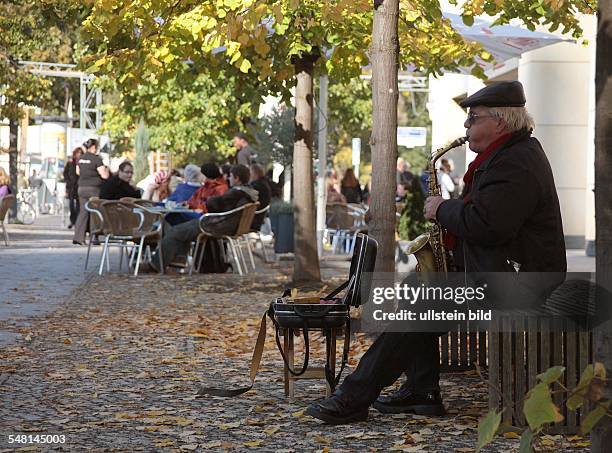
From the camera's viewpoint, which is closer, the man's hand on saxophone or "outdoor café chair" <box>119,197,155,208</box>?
the man's hand on saxophone

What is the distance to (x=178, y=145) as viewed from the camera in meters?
39.2

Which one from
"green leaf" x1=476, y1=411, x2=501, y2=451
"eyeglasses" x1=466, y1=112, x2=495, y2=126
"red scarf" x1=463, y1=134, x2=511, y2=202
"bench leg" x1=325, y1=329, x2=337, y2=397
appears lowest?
"bench leg" x1=325, y1=329, x2=337, y2=397

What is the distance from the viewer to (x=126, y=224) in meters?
17.6

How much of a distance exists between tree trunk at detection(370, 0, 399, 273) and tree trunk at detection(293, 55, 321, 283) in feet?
15.9

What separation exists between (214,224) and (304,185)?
2.51 metres

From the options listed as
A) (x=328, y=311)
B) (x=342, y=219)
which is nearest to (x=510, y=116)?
(x=328, y=311)

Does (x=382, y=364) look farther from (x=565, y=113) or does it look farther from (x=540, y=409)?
(x=565, y=113)

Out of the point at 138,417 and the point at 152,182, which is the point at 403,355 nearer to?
the point at 138,417

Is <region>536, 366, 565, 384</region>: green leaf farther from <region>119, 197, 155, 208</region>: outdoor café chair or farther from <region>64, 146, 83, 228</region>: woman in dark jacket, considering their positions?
<region>64, 146, 83, 228</region>: woman in dark jacket

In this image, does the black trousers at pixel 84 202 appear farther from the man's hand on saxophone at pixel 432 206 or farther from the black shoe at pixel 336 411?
the man's hand on saxophone at pixel 432 206

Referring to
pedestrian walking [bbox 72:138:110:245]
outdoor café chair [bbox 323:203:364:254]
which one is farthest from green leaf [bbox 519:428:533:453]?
pedestrian walking [bbox 72:138:110:245]

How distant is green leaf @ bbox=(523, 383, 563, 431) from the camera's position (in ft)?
11.7

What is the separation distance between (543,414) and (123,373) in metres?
5.07

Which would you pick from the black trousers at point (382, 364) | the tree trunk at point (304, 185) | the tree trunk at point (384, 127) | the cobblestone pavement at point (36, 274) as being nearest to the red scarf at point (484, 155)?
the black trousers at point (382, 364)
